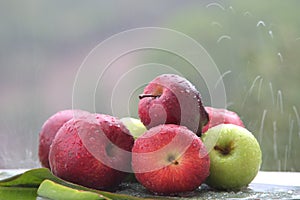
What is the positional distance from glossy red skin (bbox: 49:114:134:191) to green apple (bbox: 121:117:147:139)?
0.11 feet

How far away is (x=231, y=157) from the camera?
26.0 inches

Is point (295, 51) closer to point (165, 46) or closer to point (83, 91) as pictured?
point (165, 46)

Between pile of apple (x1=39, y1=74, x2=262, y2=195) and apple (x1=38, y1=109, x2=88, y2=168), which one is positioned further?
apple (x1=38, y1=109, x2=88, y2=168)

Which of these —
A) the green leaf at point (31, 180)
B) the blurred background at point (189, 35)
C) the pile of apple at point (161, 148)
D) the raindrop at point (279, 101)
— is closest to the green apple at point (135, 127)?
the pile of apple at point (161, 148)

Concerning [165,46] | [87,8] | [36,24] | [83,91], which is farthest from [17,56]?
[83,91]

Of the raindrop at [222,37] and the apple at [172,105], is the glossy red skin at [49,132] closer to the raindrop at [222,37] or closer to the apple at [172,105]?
the apple at [172,105]

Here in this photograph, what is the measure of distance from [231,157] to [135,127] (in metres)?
0.13

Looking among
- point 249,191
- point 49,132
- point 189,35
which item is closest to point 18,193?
point 49,132

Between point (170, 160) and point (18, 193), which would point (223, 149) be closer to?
point (170, 160)

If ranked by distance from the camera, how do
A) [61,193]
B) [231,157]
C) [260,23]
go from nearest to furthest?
[61,193]
[231,157]
[260,23]

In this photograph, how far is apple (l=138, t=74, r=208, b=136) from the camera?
0.66m

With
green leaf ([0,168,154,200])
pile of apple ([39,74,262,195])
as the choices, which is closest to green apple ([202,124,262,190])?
pile of apple ([39,74,262,195])

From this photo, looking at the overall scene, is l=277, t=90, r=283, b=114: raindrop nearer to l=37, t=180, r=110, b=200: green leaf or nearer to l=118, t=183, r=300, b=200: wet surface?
l=118, t=183, r=300, b=200: wet surface

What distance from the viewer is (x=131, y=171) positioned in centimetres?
66
